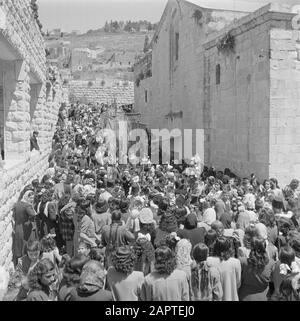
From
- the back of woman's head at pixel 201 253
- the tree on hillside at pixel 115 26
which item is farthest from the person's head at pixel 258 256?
the tree on hillside at pixel 115 26

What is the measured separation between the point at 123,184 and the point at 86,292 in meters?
7.33

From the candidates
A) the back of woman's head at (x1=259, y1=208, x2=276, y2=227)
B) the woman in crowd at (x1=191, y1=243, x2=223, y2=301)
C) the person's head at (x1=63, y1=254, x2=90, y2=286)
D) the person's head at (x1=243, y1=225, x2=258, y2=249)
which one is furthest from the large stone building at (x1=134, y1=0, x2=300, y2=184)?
the person's head at (x1=63, y1=254, x2=90, y2=286)

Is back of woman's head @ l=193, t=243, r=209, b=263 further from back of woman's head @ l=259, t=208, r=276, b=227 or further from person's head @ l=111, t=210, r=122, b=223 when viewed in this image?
back of woman's head @ l=259, t=208, r=276, b=227

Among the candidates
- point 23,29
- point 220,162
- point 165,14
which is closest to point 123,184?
point 23,29

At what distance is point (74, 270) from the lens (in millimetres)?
4105

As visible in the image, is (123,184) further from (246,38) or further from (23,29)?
(246,38)

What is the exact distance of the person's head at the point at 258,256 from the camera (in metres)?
4.41

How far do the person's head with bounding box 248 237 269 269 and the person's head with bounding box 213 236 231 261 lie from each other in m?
0.24

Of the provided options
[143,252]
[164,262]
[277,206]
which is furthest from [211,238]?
[277,206]

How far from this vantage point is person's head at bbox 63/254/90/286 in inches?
159

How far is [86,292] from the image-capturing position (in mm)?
3707

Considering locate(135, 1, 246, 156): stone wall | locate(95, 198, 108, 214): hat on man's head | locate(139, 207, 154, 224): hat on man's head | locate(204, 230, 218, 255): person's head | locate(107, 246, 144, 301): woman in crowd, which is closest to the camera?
locate(107, 246, 144, 301): woman in crowd

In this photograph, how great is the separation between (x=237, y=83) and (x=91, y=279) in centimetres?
1147

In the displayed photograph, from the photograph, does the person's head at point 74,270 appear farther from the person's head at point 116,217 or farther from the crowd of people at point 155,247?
Answer: the person's head at point 116,217
